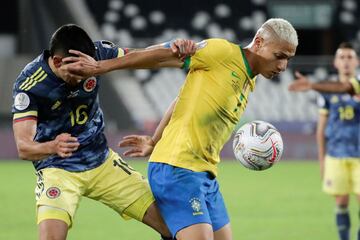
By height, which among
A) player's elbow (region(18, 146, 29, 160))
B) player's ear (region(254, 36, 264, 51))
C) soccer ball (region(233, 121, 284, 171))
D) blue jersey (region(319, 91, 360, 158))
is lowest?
blue jersey (region(319, 91, 360, 158))

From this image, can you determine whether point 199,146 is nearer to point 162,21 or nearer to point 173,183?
point 173,183

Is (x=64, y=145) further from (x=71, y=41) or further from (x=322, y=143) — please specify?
(x=322, y=143)

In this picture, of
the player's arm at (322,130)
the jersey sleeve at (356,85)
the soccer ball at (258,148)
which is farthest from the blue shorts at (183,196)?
the player's arm at (322,130)

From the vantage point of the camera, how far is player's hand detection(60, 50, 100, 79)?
538cm

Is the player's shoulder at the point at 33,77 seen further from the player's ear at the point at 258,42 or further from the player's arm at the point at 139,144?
the player's ear at the point at 258,42

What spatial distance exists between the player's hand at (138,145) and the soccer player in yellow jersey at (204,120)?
0.40m

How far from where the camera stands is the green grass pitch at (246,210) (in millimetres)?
9745

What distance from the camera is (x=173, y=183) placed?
5625 mm

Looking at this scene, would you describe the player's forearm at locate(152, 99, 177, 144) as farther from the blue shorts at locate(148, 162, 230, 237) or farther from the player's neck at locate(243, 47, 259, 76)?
the player's neck at locate(243, 47, 259, 76)

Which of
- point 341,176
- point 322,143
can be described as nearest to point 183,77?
point 322,143

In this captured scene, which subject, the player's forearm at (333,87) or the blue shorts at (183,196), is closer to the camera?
the blue shorts at (183,196)

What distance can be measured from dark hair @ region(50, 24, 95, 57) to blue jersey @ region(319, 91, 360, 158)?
445 cm

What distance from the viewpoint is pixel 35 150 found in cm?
555

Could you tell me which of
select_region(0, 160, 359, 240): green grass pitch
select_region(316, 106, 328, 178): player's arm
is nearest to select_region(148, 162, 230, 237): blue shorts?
select_region(0, 160, 359, 240): green grass pitch
